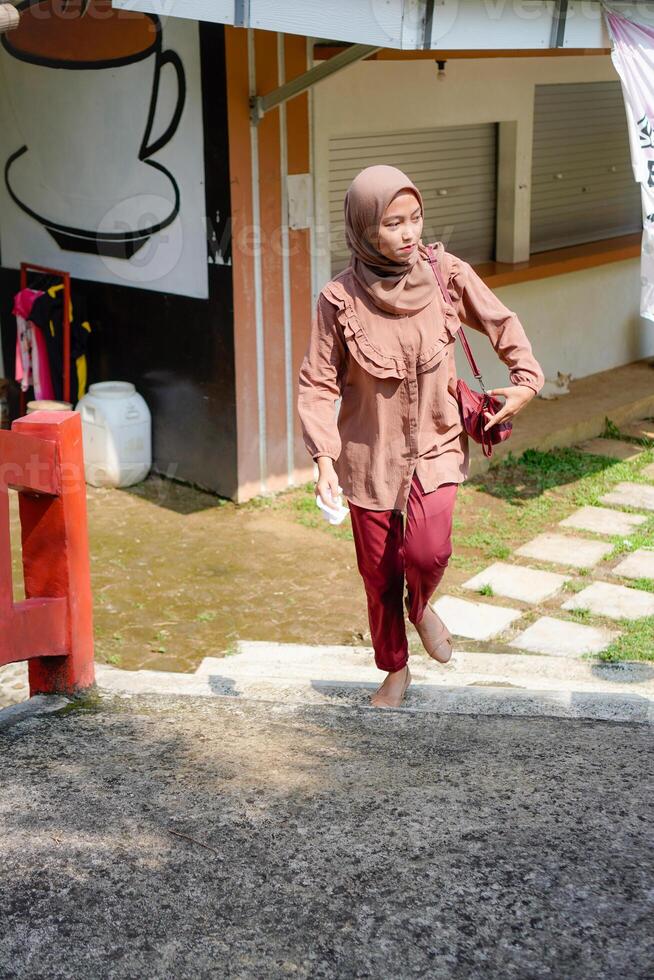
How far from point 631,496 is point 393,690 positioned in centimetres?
404

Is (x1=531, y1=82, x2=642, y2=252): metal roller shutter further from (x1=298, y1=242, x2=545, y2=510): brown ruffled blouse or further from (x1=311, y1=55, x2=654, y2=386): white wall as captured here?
(x1=298, y1=242, x2=545, y2=510): brown ruffled blouse

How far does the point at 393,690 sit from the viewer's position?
12.9ft

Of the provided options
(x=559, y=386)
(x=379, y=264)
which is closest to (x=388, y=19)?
(x=379, y=264)

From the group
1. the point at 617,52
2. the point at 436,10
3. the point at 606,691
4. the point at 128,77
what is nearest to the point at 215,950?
the point at 606,691

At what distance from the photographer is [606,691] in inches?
161

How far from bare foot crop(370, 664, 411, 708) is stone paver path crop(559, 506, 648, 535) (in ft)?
10.8

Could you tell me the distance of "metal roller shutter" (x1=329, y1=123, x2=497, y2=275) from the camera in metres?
7.76

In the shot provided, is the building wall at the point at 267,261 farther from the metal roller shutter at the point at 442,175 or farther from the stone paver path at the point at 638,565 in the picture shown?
the stone paver path at the point at 638,565

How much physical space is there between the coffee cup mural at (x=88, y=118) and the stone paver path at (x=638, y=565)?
339 centimetres

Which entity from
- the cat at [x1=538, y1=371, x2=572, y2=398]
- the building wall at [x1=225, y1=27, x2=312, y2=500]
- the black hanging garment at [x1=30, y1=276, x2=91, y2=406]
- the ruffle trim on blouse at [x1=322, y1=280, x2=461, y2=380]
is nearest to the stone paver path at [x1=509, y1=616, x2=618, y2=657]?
the ruffle trim on blouse at [x1=322, y1=280, x2=461, y2=380]

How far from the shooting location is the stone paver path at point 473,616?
18.5 ft

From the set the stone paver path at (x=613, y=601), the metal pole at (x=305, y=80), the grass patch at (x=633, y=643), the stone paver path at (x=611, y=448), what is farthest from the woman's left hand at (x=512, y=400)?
the stone paver path at (x=611, y=448)

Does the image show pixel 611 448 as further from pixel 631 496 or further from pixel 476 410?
pixel 476 410

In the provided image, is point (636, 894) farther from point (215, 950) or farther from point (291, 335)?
point (291, 335)
